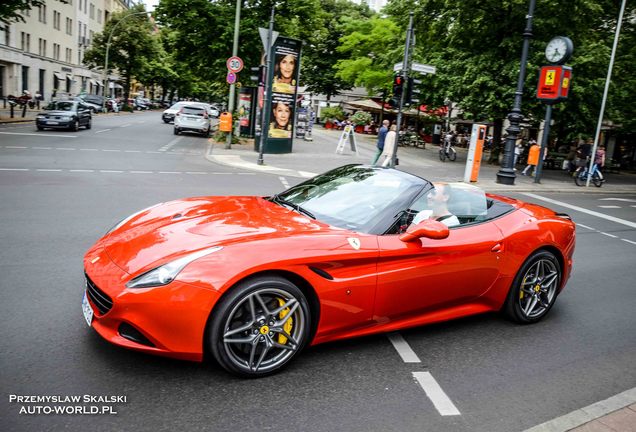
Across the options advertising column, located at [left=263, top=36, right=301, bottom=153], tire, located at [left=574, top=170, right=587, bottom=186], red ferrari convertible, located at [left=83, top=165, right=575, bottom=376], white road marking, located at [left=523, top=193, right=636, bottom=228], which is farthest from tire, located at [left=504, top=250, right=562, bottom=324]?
tire, located at [left=574, top=170, right=587, bottom=186]

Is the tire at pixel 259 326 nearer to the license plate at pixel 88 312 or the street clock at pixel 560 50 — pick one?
the license plate at pixel 88 312

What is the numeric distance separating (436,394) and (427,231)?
44.3 inches

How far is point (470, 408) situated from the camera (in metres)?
3.33

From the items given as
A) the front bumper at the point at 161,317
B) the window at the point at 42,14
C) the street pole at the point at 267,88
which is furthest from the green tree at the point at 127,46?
the front bumper at the point at 161,317

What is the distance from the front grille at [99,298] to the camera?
319cm

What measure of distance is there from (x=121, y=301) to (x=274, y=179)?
12.0m

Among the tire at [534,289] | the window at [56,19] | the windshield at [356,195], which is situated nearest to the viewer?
the windshield at [356,195]

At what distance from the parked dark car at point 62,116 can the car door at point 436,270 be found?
2390 centimetres

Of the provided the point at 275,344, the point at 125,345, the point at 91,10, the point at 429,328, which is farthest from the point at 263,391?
the point at 91,10

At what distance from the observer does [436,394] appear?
346 cm

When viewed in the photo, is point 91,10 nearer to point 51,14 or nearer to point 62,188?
point 51,14

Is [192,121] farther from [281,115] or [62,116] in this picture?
[281,115]

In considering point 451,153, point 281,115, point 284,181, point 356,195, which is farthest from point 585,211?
point 451,153

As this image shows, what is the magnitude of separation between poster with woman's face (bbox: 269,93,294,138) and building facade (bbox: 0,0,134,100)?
30.7 metres
